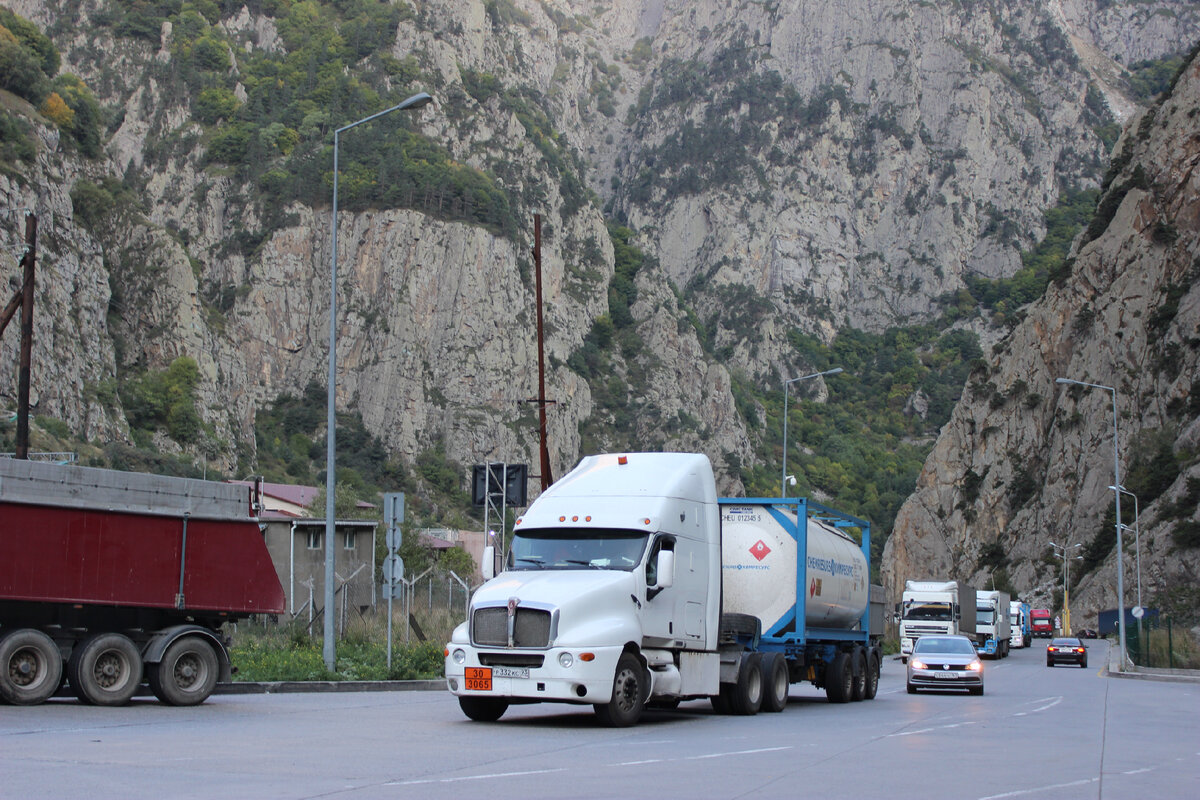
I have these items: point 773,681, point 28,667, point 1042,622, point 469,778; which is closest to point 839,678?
point 773,681

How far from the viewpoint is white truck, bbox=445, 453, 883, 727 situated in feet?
47.0

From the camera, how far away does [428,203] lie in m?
118

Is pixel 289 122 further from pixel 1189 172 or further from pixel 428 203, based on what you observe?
pixel 1189 172

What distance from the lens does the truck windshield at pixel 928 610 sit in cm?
4462

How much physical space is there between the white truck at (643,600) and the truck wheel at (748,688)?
0.02 meters

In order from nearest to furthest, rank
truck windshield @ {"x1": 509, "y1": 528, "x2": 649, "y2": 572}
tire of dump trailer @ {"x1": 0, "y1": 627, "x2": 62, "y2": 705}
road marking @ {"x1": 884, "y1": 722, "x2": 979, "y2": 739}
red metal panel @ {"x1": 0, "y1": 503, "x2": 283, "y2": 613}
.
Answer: tire of dump trailer @ {"x1": 0, "y1": 627, "x2": 62, "y2": 705}, red metal panel @ {"x1": 0, "y1": 503, "x2": 283, "y2": 613}, truck windshield @ {"x1": 509, "y1": 528, "x2": 649, "y2": 572}, road marking @ {"x1": 884, "y1": 722, "x2": 979, "y2": 739}

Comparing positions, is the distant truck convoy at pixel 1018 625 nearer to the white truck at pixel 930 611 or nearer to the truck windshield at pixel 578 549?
the white truck at pixel 930 611

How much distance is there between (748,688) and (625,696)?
3859 millimetres

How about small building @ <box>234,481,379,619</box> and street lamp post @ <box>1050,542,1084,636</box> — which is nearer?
small building @ <box>234,481,379,619</box>

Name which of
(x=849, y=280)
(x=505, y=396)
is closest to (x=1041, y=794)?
(x=505, y=396)

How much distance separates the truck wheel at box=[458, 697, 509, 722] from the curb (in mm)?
4838

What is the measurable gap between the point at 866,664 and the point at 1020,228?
540 ft

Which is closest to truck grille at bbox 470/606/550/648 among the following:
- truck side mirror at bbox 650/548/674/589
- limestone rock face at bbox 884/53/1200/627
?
truck side mirror at bbox 650/548/674/589

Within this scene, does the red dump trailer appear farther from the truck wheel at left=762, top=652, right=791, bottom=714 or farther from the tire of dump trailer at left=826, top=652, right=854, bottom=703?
the tire of dump trailer at left=826, top=652, right=854, bottom=703
